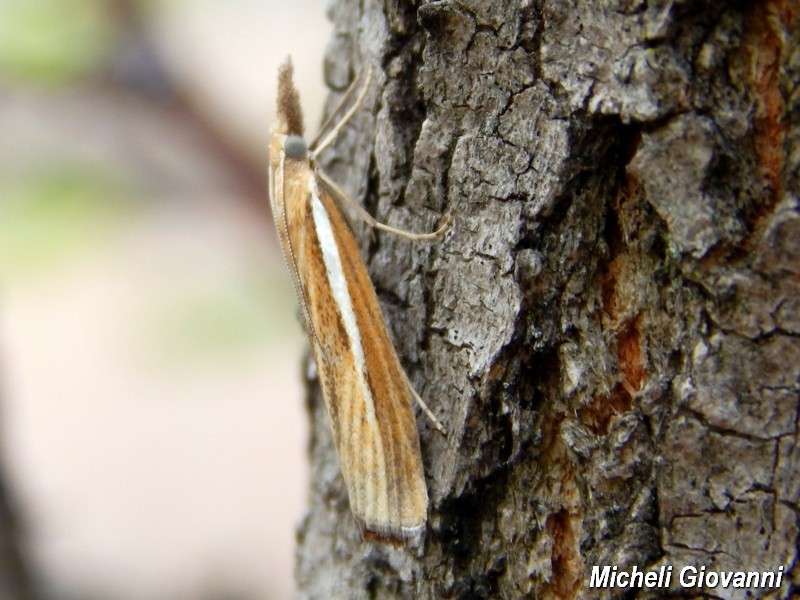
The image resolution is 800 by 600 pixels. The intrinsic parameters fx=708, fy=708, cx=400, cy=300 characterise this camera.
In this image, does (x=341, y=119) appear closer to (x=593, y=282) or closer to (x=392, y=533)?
(x=593, y=282)

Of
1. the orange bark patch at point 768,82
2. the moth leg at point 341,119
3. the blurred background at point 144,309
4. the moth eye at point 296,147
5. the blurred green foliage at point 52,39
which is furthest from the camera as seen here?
the blurred background at point 144,309

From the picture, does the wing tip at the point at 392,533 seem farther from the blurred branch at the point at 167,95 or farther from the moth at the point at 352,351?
the blurred branch at the point at 167,95

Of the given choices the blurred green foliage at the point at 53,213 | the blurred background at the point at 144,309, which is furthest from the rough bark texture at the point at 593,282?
the blurred green foliage at the point at 53,213

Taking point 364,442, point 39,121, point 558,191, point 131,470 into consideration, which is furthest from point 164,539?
point 558,191

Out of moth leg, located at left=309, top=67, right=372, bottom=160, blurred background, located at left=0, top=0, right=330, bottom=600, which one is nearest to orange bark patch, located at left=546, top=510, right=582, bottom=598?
moth leg, located at left=309, top=67, right=372, bottom=160

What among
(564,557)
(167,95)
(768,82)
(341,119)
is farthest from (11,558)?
(768,82)
